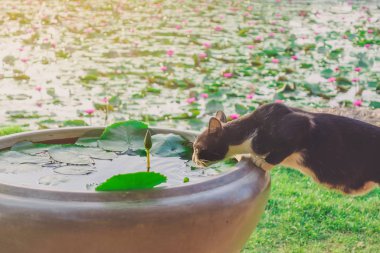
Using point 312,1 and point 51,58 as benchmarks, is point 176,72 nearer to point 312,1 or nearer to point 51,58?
point 51,58

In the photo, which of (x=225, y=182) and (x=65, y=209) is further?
(x=225, y=182)

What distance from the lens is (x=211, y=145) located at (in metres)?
2.88

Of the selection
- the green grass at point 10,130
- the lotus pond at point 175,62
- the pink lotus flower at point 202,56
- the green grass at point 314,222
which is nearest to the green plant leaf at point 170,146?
the green grass at point 314,222

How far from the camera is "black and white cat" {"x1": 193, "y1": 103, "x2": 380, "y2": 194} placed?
2814 millimetres

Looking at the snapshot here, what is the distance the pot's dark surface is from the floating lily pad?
40 cm

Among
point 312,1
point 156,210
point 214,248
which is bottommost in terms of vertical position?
point 312,1

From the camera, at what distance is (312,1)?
15266 mm

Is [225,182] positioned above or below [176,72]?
above

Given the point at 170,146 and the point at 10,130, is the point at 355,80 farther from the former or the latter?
the point at 170,146

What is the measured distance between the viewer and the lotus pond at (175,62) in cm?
615

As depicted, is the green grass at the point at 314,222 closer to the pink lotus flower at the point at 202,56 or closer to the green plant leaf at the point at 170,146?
the green plant leaf at the point at 170,146

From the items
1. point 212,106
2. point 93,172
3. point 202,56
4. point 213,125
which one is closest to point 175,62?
point 202,56

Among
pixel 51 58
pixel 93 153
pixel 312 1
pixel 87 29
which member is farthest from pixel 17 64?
pixel 312 1

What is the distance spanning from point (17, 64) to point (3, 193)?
19.6ft
